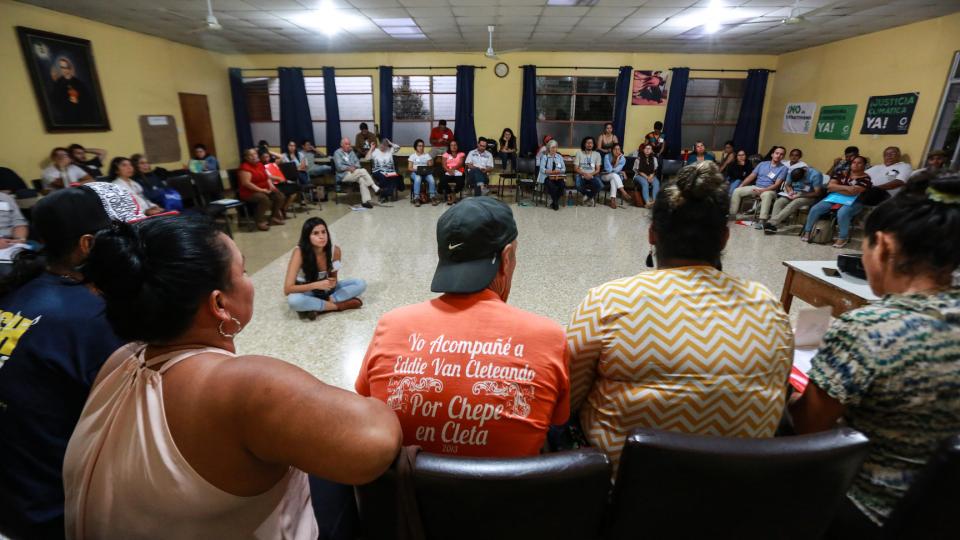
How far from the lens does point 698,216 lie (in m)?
1.11

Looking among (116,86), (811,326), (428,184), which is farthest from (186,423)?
(116,86)

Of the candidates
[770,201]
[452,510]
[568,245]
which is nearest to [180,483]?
[452,510]

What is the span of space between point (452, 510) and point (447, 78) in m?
9.43

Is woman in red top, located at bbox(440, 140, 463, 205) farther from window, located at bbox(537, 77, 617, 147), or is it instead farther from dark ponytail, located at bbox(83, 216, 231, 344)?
dark ponytail, located at bbox(83, 216, 231, 344)

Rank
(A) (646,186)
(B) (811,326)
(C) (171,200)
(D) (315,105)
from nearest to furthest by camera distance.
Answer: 1. (B) (811,326)
2. (C) (171,200)
3. (A) (646,186)
4. (D) (315,105)

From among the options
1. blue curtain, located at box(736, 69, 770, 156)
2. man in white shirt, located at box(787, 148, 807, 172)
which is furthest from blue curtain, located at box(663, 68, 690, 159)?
man in white shirt, located at box(787, 148, 807, 172)

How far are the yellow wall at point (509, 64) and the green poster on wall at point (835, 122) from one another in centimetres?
180

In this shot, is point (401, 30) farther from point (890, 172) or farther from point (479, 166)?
point (890, 172)

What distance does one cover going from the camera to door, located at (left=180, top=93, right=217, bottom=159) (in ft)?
26.0

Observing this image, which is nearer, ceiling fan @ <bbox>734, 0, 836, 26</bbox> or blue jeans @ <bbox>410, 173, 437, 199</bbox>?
ceiling fan @ <bbox>734, 0, 836, 26</bbox>

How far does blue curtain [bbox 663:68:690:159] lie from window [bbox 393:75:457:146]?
14.7ft

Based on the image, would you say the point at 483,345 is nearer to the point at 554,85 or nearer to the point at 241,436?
the point at 241,436

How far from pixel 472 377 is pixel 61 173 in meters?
6.78

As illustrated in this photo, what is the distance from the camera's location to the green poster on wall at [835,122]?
6.78 metres
